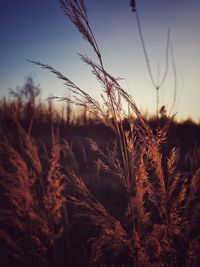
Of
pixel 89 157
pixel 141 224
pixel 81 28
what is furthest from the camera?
pixel 89 157

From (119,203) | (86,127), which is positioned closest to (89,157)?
(119,203)

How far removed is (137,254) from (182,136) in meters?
12.6

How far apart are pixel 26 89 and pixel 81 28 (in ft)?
41.8

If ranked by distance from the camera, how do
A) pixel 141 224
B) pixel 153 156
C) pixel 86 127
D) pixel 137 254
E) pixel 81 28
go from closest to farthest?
pixel 81 28
pixel 153 156
pixel 137 254
pixel 141 224
pixel 86 127

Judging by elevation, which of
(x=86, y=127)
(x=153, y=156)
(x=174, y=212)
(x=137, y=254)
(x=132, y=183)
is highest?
(x=86, y=127)

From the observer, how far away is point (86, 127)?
1321cm

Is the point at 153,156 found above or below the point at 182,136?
below

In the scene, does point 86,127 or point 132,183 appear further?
point 86,127

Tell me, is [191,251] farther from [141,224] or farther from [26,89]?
[26,89]

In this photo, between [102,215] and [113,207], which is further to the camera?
[113,207]

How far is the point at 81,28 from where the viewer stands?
112 cm

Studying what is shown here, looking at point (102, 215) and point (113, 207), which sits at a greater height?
point (102, 215)

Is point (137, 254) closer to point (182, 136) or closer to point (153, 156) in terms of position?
point (153, 156)

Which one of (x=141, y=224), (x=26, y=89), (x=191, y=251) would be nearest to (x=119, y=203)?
(x=141, y=224)
